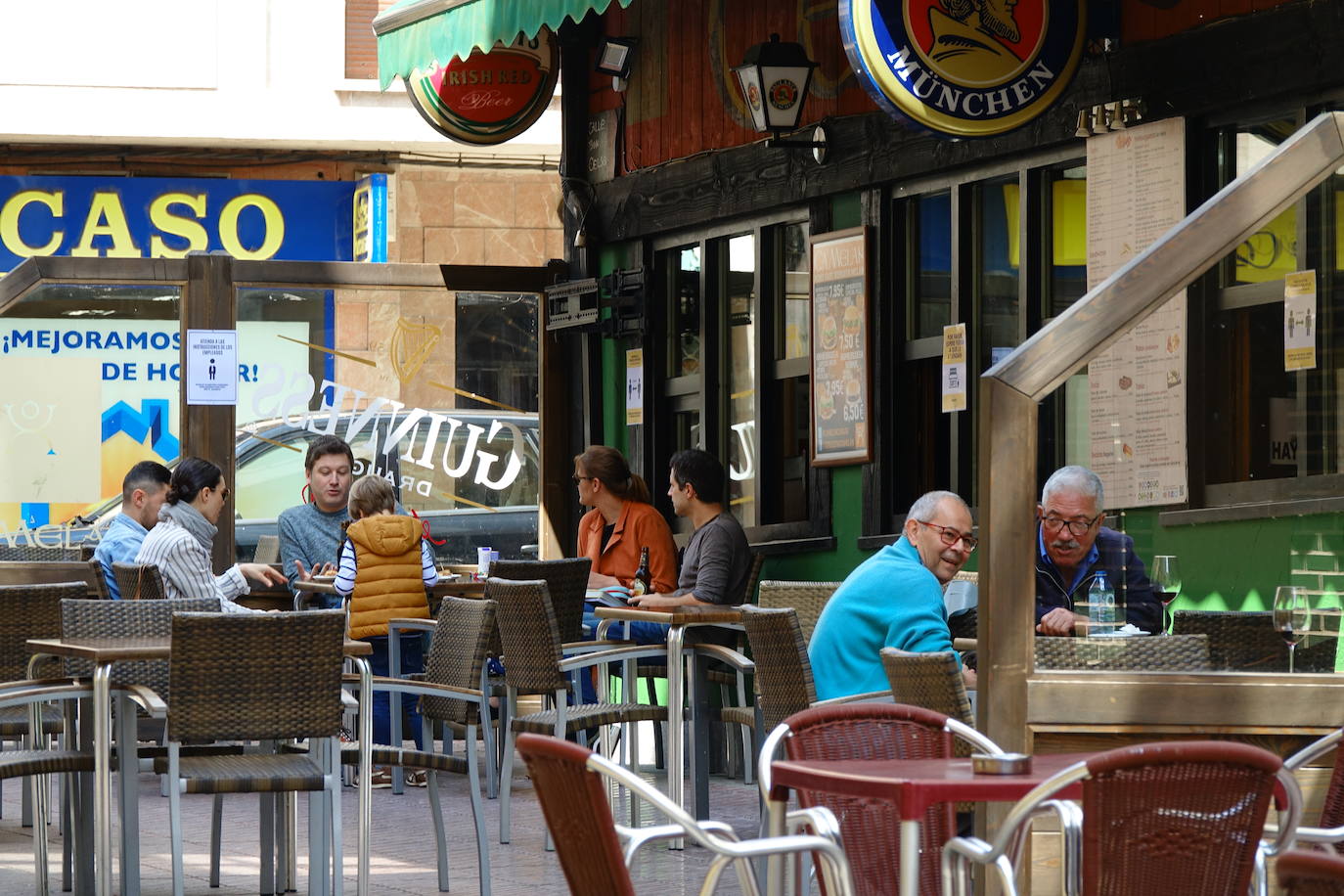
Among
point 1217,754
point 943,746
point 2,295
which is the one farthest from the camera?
point 2,295

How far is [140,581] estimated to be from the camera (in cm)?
959

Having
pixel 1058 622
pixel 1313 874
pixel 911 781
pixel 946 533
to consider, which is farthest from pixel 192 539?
pixel 1313 874

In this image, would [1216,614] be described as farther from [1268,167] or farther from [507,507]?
[507,507]

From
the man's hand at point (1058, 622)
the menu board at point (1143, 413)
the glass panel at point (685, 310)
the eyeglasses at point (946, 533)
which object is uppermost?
the glass panel at point (685, 310)

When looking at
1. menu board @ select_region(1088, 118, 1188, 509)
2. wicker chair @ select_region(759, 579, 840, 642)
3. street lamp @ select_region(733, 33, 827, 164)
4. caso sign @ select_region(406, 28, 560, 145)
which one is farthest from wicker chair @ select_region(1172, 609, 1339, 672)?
caso sign @ select_region(406, 28, 560, 145)

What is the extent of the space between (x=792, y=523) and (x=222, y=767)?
5118mm

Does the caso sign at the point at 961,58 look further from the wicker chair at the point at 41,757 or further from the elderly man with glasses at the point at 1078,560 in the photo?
the wicker chair at the point at 41,757

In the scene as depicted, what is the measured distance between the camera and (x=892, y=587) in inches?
263

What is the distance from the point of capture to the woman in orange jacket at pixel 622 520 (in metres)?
11.3

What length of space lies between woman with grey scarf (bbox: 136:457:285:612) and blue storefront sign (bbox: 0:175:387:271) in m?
9.66

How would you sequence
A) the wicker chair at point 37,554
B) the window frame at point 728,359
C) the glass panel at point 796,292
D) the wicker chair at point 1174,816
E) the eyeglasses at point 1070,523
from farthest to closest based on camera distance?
the wicker chair at point 37,554 → the glass panel at point 796,292 → the window frame at point 728,359 → the eyeglasses at point 1070,523 → the wicker chair at point 1174,816

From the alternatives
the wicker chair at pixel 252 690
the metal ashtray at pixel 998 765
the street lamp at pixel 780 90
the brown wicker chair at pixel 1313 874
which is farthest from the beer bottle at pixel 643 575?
the brown wicker chair at pixel 1313 874

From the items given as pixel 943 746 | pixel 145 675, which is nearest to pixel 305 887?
pixel 145 675

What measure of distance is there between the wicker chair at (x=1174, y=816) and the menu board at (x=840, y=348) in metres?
6.96
